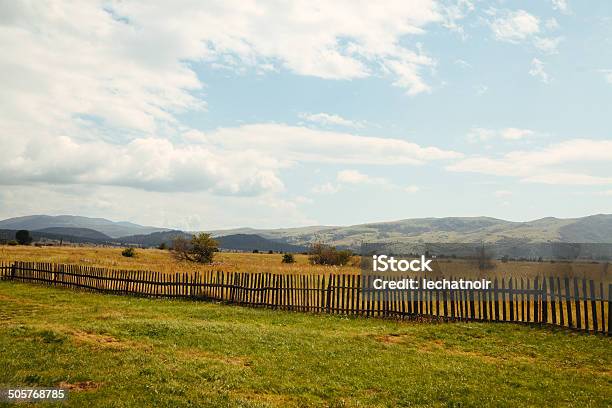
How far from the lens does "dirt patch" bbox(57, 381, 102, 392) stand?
8.49 meters

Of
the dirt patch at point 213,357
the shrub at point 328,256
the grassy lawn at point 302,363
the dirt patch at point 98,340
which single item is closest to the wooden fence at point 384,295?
the grassy lawn at point 302,363

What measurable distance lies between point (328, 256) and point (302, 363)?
51.7 meters

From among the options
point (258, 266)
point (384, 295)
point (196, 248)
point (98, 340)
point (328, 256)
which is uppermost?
point (196, 248)

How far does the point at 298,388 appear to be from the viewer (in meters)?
9.27

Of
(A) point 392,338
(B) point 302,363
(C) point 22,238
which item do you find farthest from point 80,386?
(C) point 22,238

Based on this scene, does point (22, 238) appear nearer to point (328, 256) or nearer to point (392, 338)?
point (328, 256)

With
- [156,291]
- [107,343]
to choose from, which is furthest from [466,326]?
[156,291]

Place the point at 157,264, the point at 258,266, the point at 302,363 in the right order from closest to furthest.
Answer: the point at 302,363 < the point at 157,264 < the point at 258,266

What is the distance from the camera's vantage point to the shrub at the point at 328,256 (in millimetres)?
62250

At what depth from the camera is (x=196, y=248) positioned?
56156mm

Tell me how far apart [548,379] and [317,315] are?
11284mm

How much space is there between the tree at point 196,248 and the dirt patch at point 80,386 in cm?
4761

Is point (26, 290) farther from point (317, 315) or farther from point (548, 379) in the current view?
point (548, 379)

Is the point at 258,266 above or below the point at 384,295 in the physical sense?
below
